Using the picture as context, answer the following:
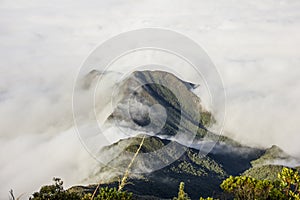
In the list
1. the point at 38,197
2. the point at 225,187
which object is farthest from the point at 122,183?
the point at 225,187

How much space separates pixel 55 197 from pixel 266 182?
25049mm

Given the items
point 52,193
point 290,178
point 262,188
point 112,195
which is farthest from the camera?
point 262,188

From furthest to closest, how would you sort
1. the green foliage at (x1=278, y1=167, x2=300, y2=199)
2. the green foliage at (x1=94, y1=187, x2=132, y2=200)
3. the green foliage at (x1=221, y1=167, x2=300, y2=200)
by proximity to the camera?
1. the green foliage at (x1=221, y1=167, x2=300, y2=200)
2. the green foliage at (x1=278, y1=167, x2=300, y2=199)
3. the green foliage at (x1=94, y1=187, x2=132, y2=200)

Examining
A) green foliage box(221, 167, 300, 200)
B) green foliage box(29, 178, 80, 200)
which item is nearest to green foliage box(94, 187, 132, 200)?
green foliage box(29, 178, 80, 200)

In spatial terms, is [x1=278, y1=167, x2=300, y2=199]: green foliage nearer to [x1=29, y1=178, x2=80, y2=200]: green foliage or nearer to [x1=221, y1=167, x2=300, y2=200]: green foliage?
[x1=221, y1=167, x2=300, y2=200]: green foliage

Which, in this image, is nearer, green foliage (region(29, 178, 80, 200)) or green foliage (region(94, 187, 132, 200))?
green foliage (region(94, 187, 132, 200))

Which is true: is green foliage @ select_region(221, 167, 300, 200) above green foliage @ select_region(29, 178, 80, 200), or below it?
below

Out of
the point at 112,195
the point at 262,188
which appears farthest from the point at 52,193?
the point at 262,188

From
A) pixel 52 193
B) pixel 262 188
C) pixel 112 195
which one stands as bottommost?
pixel 262 188

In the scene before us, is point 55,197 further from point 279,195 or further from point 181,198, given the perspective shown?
point 279,195

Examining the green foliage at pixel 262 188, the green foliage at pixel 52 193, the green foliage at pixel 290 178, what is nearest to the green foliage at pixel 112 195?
the green foliage at pixel 52 193

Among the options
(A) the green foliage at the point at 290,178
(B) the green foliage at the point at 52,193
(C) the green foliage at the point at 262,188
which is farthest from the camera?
(C) the green foliage at the point at 262,188

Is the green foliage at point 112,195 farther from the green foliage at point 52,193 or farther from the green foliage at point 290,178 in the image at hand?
the green foliage at point 290,178

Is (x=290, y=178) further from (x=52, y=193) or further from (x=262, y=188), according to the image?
(x=52, y=193)
